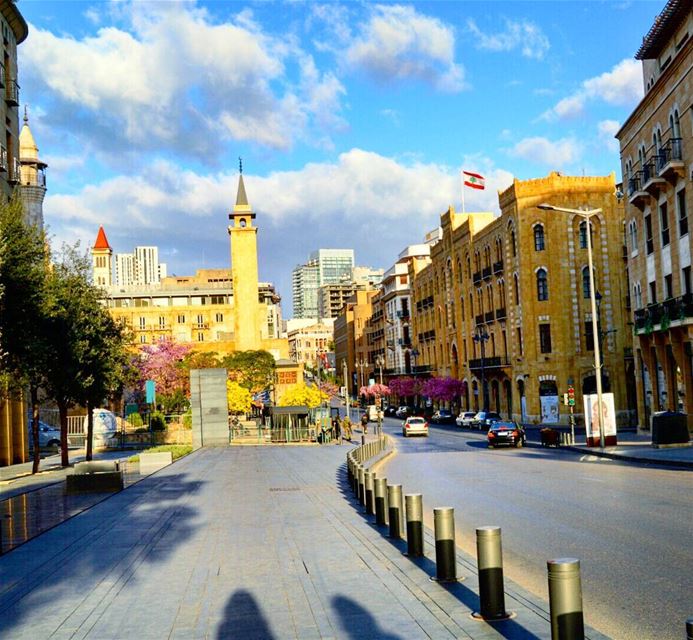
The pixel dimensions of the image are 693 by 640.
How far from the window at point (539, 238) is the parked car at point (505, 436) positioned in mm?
25631

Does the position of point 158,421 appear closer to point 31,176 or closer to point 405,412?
point 31,176

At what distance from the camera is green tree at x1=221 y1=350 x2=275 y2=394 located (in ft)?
308

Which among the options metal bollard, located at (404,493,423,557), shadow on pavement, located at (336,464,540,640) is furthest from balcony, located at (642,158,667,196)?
metal bollard, located at (404,493,423,557)

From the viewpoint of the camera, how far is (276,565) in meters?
11.0

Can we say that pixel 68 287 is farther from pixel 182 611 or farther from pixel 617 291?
pixel 617 291

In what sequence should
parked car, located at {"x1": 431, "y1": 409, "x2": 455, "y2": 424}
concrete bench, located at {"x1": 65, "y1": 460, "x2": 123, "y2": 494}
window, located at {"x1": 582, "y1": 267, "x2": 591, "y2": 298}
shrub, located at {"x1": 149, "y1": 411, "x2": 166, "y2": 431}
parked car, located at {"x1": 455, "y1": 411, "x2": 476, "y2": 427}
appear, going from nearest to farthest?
1. concrete bench, located at {"x1": 65, "y1": 460, "x2": 123, "y2": 494}
2. shrub, located at {"x1": 149, "y1": 411, "x2": 166, "y2": 431}
3. window, located at {"x1": 582, "y1": 267, "x2": 591, "y2": 298}
4. parked car, located at {"x1": 455, "y1": 411, "x2": 476, "y2": 427}
5. parked car, located at {"x1": 431, "y1": 409, "x2": 455, "y2": 424}

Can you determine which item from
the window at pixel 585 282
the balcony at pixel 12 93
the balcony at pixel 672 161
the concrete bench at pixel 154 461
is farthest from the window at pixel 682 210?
the balcony at pixel 12 93

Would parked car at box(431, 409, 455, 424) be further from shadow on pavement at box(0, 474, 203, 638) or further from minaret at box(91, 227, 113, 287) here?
minaret at box(91, 227, 113, 287)

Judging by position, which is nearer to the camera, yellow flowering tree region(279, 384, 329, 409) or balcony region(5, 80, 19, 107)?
balcony region(5, 80, 19, 107)

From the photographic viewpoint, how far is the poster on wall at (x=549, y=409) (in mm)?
62375

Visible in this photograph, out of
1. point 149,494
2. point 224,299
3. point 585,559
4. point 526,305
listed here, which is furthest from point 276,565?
point 224,299

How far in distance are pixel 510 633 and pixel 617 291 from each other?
60.3 m

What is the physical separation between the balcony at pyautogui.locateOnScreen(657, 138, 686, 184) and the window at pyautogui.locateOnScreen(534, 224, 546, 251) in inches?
1020

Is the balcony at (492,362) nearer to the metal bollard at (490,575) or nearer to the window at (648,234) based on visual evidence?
the window at (648,234)
